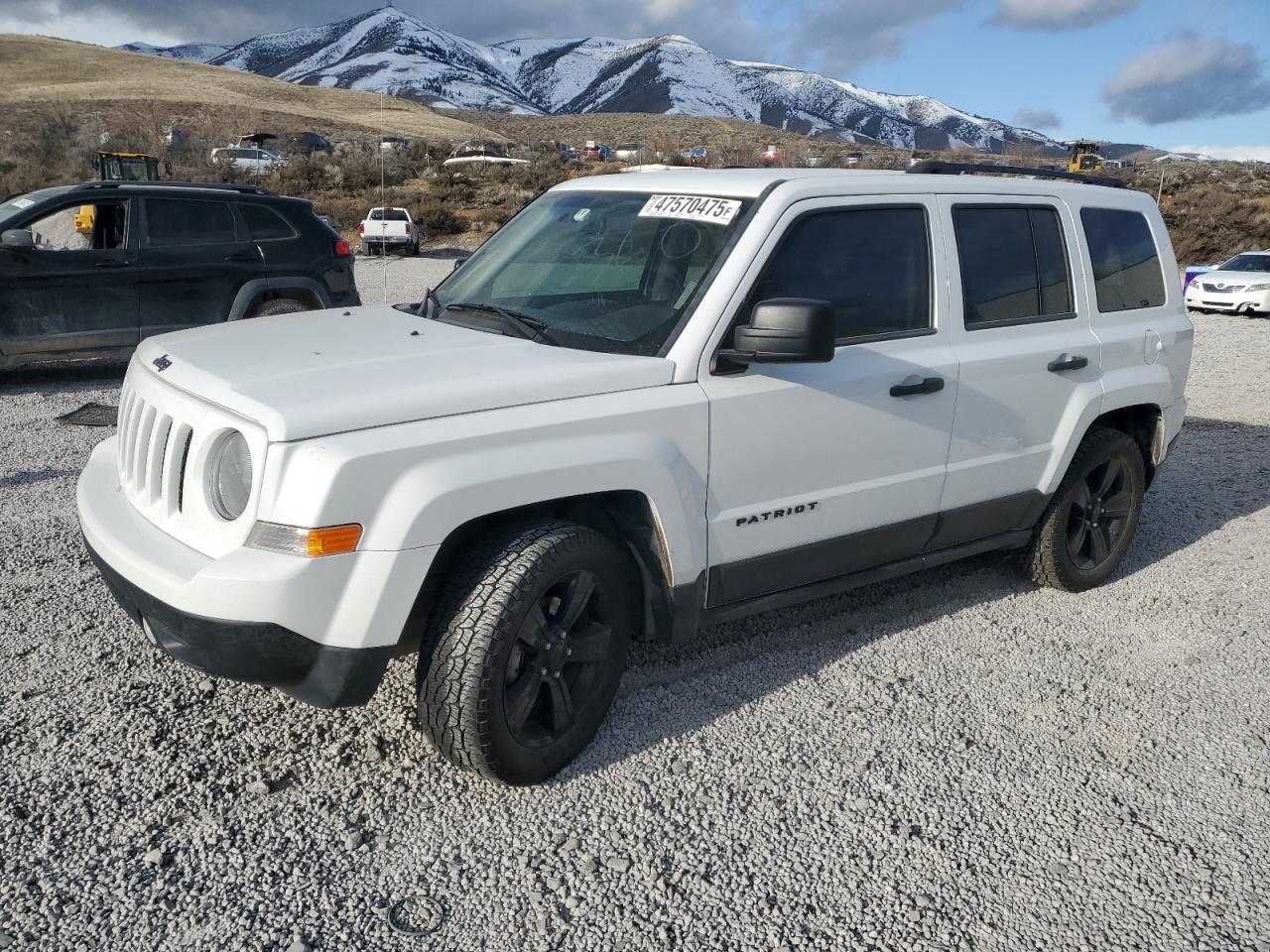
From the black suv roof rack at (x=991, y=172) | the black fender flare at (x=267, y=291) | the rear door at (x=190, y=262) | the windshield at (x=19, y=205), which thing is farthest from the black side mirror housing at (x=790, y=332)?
the windshield at (x=19, y=205)

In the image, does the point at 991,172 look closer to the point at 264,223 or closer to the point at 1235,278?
the point at 264,223

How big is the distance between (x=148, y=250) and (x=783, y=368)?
Result: 7284 millimetres

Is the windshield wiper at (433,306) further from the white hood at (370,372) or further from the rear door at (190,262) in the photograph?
the rear door at (190,262)

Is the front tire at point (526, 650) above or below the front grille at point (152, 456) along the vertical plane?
below

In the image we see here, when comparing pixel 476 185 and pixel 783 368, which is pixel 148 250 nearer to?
pixel 783 368

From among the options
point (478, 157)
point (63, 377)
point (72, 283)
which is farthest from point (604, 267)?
point (478, 157)

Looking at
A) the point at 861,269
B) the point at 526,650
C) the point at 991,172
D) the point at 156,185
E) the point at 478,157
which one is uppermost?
the point at 991,172

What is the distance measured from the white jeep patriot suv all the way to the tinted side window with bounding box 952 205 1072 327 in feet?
0.05

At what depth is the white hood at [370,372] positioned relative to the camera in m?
2.78

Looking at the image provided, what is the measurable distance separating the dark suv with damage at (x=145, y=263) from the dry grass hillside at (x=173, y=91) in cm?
6204

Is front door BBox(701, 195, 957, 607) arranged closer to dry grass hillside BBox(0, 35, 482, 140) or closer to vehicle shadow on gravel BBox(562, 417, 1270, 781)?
vehicle shadow on gravel BBox(562, 417, 1270, 781)

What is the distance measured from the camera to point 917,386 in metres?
3.82

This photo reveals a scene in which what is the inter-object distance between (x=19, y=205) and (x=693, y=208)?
7405mm

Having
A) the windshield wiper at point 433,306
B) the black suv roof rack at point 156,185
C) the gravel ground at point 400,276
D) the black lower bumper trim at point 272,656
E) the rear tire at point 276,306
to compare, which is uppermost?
the windshield wiper at point 433,306
